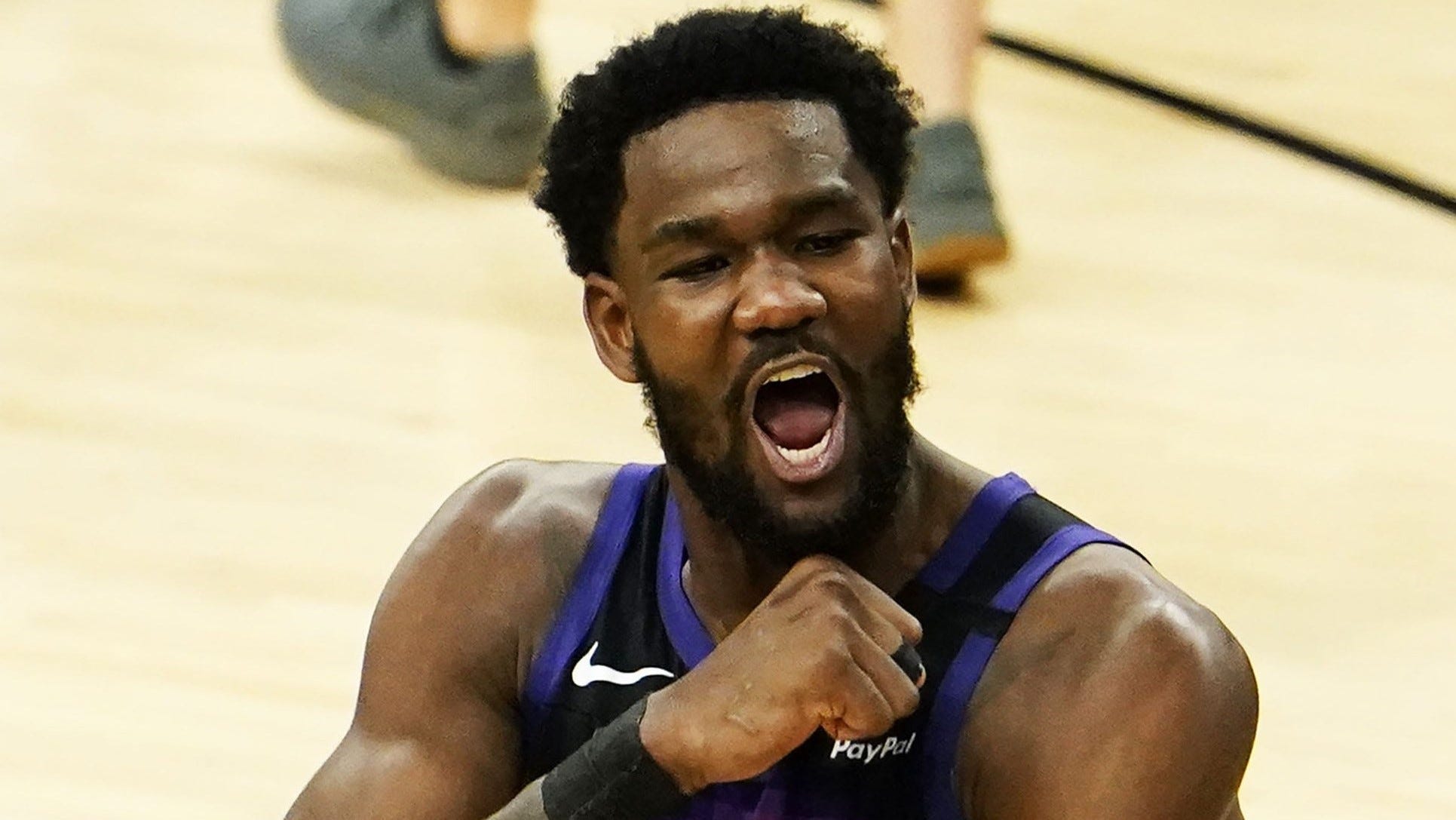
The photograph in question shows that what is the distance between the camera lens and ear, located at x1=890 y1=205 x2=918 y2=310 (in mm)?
1934

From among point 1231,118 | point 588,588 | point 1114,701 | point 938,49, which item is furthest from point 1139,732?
point 1231,118

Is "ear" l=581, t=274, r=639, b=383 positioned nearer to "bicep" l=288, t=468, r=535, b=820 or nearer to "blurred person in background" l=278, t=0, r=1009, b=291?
"bicep" l=288, t=468, r=535, b=820

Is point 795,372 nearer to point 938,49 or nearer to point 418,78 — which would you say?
point 938,49

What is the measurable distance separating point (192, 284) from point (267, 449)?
23.3 inches

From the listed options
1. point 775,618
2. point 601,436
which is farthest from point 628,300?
point 601,436

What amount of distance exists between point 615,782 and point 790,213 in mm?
427

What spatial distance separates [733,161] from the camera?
186 centimetres

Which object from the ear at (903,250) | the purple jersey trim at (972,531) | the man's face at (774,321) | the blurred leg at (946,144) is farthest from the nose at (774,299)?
the blurred leg at (946,144)

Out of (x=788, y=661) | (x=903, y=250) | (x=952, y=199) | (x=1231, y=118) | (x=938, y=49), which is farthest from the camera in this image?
(x=1231, y=118)

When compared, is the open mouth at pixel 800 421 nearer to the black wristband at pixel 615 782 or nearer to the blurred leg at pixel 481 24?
the black wristband at pixel 615 782

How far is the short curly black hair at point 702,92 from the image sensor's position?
193 centimetres

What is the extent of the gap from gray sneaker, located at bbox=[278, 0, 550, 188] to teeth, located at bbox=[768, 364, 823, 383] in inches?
94.2

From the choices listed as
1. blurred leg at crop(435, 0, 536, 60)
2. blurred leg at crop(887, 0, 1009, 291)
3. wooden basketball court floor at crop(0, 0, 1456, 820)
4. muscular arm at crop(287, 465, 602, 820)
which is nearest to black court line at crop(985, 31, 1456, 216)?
wooden basketball court floor at crop(0, 0, 1456, 820)

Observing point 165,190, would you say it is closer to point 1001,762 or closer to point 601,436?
point 601,436
